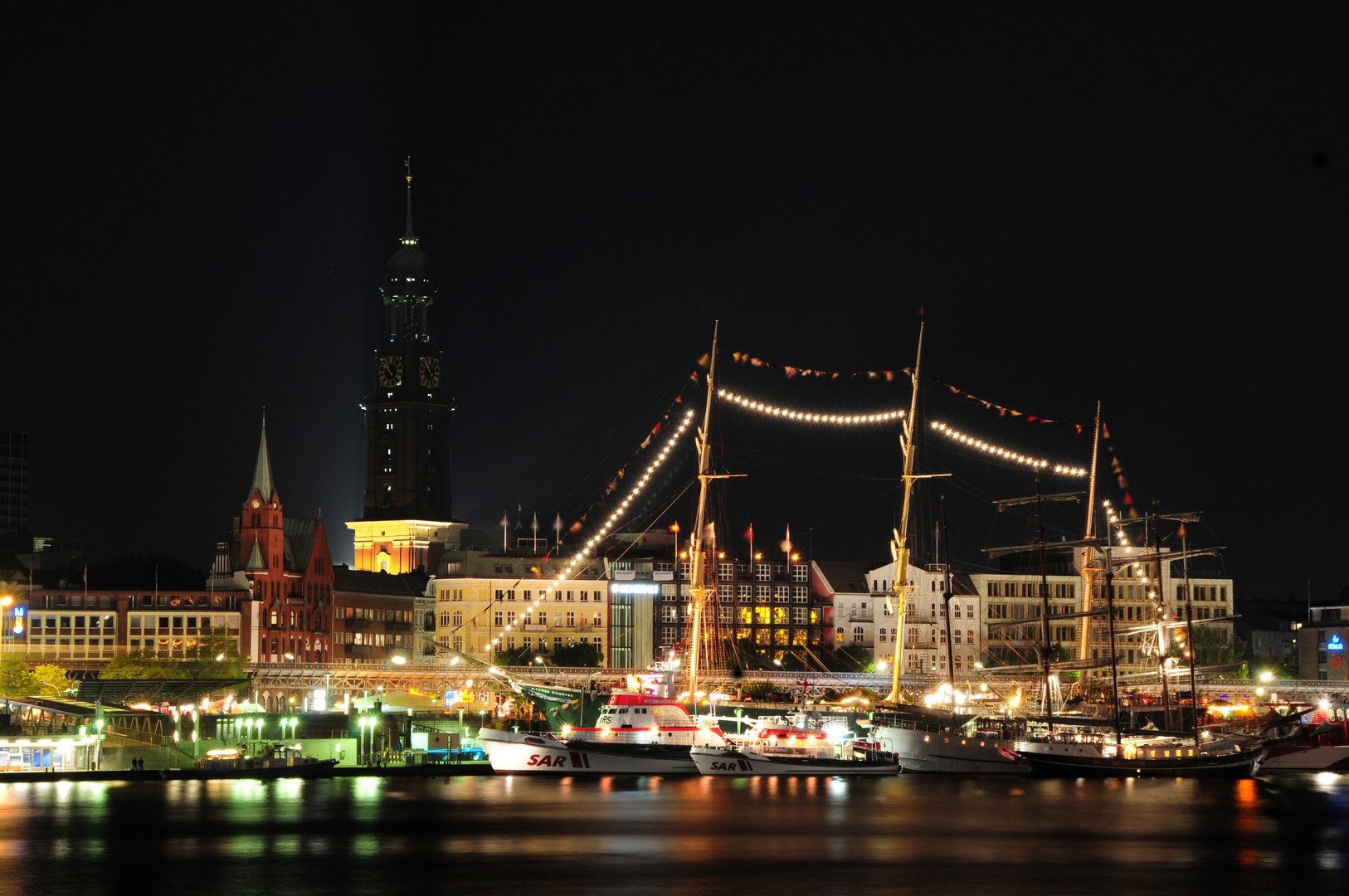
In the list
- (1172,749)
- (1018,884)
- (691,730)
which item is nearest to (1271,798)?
(1172,749)

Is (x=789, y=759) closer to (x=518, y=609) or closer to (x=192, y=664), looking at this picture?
(x=192, y=664)

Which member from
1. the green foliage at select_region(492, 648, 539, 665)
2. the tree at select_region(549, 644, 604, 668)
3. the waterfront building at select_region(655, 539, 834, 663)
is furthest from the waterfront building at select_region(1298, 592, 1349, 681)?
the green foliage at select_region(492, 648, 539, 665)

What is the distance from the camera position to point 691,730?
109 metres

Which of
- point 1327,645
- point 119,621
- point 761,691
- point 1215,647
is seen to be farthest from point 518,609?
point 1327,645

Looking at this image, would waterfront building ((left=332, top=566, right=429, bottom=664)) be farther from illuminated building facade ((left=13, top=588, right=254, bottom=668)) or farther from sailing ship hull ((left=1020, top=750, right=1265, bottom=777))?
sailing ship hull ((left=1020, top=750, right=1265, bottom=777))

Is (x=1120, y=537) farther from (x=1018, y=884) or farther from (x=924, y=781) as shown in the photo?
(x=1018, y=884)

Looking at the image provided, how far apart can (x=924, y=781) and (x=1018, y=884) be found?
1791 inches

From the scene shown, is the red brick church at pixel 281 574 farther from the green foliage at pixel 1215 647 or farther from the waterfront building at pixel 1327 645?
the waterfront building at pixel 1327 645

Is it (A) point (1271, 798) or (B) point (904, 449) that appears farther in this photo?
(B) point (904, 449)

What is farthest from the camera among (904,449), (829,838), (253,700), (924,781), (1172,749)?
(253,700)

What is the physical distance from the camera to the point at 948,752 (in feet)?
362

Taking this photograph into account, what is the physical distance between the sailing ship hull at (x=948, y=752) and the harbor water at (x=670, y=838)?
850cm

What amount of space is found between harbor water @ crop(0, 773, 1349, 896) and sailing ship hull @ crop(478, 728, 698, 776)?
565cm

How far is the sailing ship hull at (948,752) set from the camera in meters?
110
